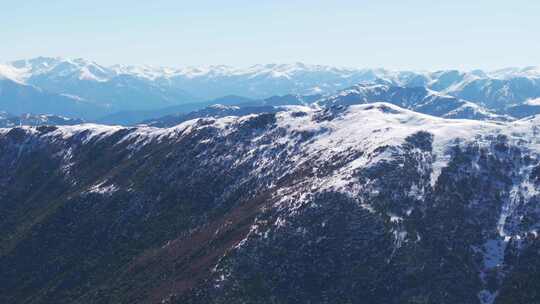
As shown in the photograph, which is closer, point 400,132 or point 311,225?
point 311,225

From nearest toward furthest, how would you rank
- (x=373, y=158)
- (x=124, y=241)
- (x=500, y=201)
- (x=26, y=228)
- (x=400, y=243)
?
(x=400, y=243) → (x=500, y=201) → (x=373, y=158) → (x=124, y=241) → (x=26, y=228)

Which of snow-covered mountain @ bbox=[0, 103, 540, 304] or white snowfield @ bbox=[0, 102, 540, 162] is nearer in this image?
snow-covered mountain @ bbox=[0, 103, 540, 304]

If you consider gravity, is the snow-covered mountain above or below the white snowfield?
below

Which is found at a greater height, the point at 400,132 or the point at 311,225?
the point at 400,132

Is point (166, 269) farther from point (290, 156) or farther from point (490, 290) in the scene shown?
point (490, 290)

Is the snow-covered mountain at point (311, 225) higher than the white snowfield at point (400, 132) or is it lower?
lower

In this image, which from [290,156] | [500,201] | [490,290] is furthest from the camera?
[290,156]

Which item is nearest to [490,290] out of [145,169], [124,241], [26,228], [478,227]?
[478,227]

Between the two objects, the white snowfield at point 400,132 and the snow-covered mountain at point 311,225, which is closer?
the snow-covered mountain at point 311,225
